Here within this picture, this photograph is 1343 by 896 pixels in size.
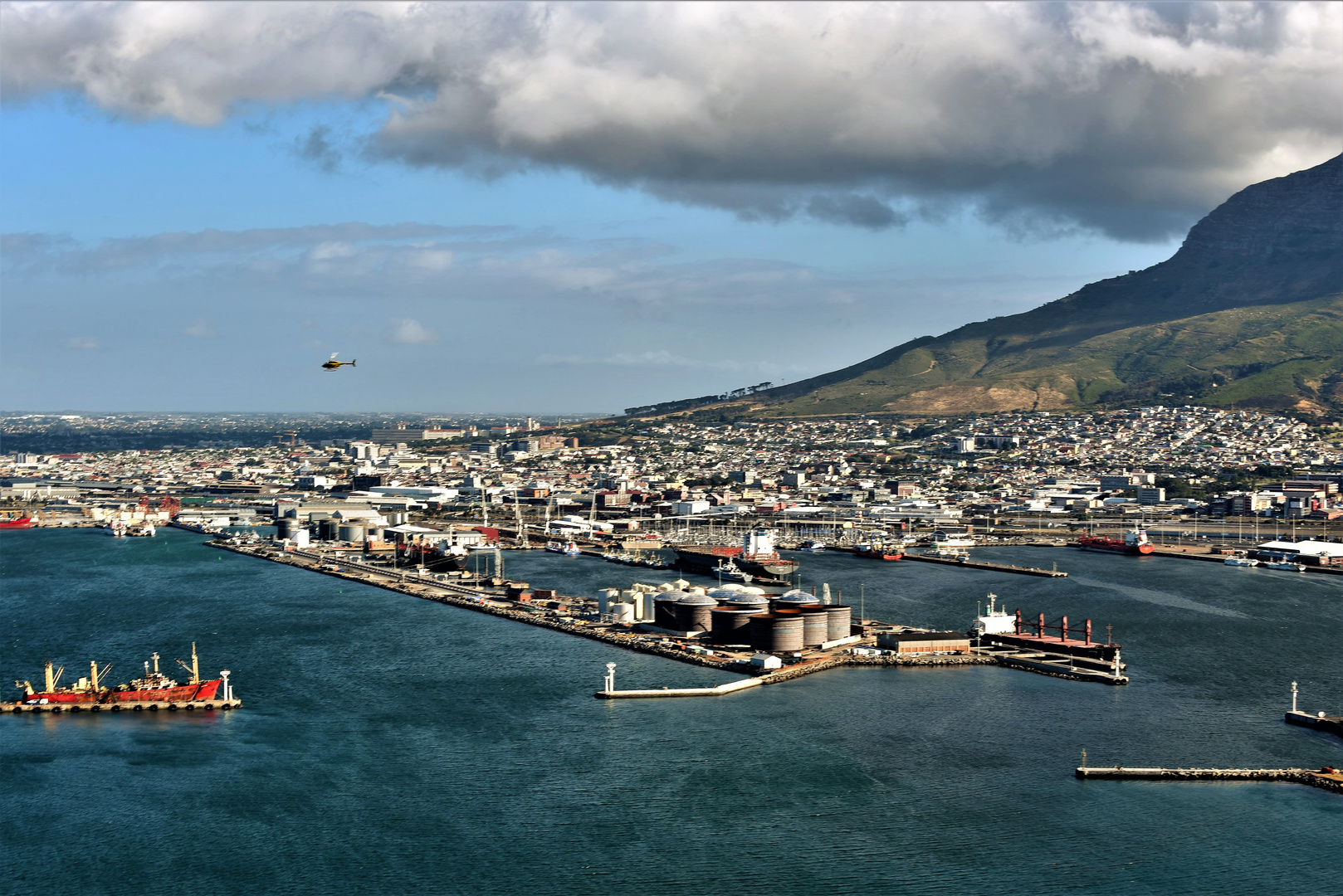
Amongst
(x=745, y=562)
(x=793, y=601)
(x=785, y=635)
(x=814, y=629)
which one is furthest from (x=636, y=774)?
(x=745, y=562)

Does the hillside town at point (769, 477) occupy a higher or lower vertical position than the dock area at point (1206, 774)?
higher

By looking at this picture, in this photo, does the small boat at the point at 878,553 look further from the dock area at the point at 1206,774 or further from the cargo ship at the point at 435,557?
the dock area at the point at 1206,774

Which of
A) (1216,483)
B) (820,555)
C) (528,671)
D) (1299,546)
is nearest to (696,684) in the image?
(528,671)

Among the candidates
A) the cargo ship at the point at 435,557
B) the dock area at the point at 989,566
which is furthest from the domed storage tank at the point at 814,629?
the cargo ship at the point at 435,557

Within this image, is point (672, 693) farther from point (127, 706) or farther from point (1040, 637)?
point (127, 706)

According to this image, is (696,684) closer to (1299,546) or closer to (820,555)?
(820,555)

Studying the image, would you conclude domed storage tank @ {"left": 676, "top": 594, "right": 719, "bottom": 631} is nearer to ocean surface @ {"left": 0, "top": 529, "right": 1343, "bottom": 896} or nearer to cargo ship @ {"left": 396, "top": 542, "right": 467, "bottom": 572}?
ocean surface @ {"left": 0, "top": 529, "right": 1343, "bottom": 896}

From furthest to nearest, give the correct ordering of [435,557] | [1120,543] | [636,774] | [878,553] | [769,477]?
1. [769,477]
2. [1120,543]
3. [878,553]
4. [435,557]
5. [636,774]
